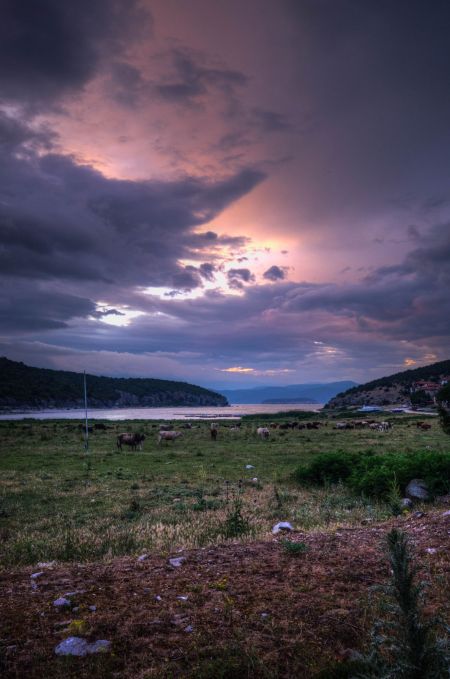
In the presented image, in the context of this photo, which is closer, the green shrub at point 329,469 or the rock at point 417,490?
the rock at point 417,490

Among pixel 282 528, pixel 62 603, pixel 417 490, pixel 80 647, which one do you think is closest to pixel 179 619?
pixel 80 647

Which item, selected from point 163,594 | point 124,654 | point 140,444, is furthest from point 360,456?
point 140,444

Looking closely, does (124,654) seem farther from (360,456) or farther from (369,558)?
(360,456)

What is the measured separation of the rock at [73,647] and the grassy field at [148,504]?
144 inches

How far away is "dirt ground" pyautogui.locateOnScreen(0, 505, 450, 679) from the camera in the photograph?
398cm

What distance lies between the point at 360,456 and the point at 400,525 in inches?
351

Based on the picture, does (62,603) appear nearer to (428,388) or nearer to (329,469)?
(329,469)

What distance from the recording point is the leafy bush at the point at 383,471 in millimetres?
13586

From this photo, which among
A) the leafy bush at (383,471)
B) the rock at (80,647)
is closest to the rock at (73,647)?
the rock at (80,647)

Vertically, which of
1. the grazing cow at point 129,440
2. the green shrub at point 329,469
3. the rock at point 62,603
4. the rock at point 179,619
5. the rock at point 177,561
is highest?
the rock at point 179,619

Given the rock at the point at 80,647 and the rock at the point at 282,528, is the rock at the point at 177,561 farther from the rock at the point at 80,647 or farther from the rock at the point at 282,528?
the rock at the point at 282,528

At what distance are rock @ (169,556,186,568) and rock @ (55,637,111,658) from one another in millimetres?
2414

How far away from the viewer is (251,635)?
4391 mm

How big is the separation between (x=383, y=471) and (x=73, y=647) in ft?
41.4
